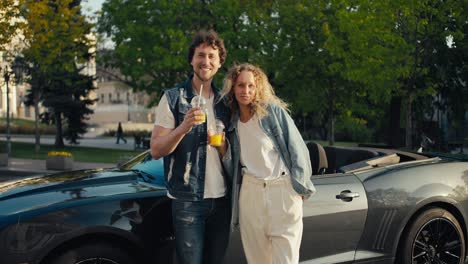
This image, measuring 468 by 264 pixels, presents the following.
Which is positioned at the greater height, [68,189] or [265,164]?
[265,164]

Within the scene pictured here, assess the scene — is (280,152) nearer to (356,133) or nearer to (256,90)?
(256,90)

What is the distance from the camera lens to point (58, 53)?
23906 millimetres

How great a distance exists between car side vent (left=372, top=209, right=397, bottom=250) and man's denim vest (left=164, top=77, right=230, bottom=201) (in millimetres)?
1858

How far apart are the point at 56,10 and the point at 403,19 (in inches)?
662

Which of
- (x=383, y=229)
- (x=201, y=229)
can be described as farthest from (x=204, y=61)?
(x=383, y=229)

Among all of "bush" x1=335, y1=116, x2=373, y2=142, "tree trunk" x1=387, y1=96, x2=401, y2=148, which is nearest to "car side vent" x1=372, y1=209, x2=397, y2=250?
"tree trunk" x1=387, y1=96, x2=401, y2=148

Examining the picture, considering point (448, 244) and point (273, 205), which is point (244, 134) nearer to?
point (273, 205)

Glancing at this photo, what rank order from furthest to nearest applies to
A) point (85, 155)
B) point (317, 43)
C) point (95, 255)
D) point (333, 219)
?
point (85, 155), point (317, 43), point (333, 219), point (95, 255)

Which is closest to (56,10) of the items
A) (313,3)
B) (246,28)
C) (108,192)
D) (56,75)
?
(56,75)

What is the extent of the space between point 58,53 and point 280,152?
22.6 m

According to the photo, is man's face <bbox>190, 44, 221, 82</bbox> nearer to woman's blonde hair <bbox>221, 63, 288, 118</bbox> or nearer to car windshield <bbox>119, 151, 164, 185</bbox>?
woman's blonde hair <bbox>221, 63, 288, 118</bbox>

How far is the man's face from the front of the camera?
3.11 meters

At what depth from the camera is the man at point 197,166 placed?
3025mm

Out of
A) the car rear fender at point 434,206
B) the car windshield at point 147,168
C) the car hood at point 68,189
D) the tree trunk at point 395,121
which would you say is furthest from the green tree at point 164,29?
the car rear fender at point 434,206
